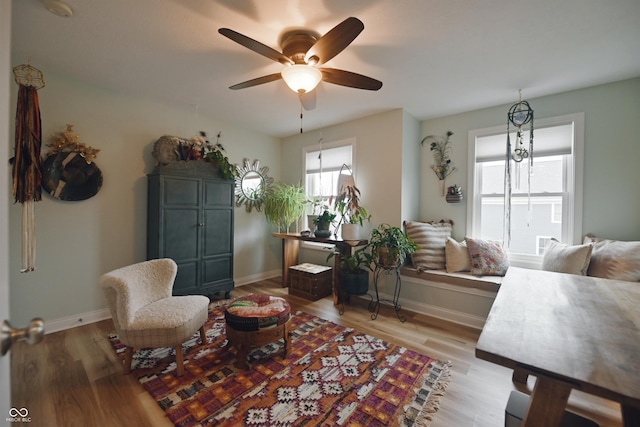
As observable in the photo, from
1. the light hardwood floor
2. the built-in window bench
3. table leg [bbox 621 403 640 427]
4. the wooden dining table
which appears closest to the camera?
the wooden dining table

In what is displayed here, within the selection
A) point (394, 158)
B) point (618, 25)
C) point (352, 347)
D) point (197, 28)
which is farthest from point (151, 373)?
point (618, 25)

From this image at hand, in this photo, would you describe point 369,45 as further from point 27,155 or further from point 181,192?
point 181,192

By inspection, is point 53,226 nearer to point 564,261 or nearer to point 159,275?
A: point 159,275

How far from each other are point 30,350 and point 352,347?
267 centimetres

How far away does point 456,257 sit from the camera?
301 cm

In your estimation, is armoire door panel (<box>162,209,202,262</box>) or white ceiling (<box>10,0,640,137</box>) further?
armoire door panel (<box>162,209,202,262</box>)

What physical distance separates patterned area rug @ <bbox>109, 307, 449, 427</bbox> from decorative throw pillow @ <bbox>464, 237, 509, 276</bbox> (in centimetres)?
124

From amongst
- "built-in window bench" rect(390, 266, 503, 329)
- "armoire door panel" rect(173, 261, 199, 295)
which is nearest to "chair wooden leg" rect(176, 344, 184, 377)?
"armoire door panel" rect(173, 261, 199, 295)

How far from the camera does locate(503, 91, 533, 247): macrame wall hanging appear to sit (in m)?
2.71

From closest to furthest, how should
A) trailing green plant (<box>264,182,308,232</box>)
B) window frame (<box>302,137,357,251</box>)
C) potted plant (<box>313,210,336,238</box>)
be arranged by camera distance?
potted plant (<box>313,210,336,238</box>) < window frame (<box>302,137,357,251</box>) < trailing green plant (<box>264,182,308,232</box>)

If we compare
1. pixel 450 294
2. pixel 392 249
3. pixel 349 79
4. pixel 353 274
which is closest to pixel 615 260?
pixel 450 294

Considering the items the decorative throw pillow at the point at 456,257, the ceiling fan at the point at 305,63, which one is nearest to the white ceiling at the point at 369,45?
the ceiling fan at the point at 305,63

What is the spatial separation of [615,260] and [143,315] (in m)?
3.81

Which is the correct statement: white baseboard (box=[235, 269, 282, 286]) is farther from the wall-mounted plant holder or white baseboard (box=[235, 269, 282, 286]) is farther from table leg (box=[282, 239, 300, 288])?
the wall-mounted plant holder
